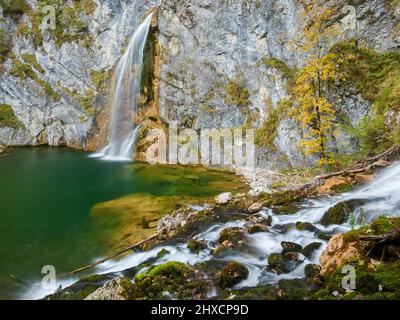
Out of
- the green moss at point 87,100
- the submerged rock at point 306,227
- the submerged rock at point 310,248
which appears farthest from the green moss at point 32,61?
the submerged rock at point 310,248

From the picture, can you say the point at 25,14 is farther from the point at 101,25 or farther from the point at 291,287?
the point at 291,287

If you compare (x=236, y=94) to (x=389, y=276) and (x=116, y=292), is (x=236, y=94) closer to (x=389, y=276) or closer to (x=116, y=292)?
(x=116, y=292)

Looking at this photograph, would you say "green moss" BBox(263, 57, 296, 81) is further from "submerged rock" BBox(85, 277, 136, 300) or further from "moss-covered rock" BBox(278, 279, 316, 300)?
"submerged rock" BBox(85, 277, 136, 300)

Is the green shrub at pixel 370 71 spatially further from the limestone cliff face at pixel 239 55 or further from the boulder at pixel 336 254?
the boulder at pixel 336 254

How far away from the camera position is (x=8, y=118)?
29.2 m

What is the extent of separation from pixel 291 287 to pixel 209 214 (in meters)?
4.96

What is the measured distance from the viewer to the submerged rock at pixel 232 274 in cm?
618

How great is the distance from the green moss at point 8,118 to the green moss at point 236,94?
60.2ft

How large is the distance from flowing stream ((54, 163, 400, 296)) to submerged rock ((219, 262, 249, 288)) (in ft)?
0.32

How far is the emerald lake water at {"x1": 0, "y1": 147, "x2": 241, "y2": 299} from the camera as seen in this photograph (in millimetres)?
9953

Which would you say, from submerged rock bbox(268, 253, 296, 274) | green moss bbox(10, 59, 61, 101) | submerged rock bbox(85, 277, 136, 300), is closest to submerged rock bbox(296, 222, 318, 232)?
submerged rock bbox(268, 253, 296, 274)

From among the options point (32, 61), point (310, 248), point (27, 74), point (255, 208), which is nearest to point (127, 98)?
point (27, 74)

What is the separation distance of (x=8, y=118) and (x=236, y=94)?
775 inches

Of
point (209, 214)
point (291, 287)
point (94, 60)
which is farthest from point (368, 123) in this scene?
point (94, 60)
